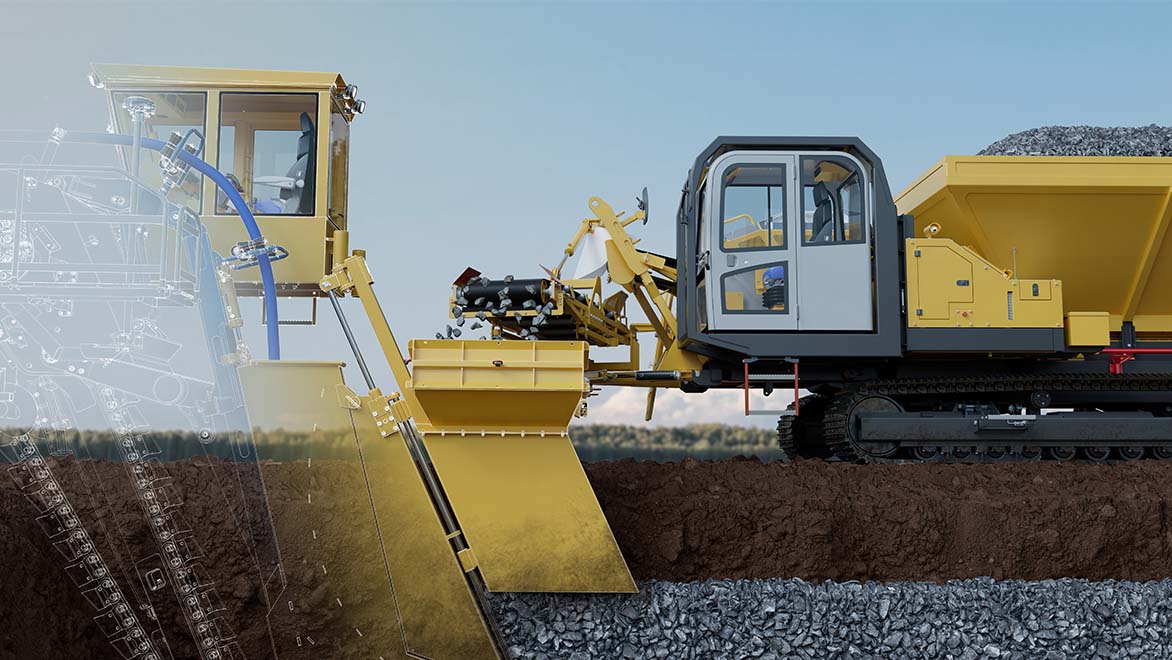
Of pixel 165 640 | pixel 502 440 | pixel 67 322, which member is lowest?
pixel 165 640

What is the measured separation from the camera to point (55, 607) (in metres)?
6.10

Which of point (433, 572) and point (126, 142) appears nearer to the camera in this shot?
point (126, 142)

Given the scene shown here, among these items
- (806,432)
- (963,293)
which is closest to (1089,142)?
(963,293)

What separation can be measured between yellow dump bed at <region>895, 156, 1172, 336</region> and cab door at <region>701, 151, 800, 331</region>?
1.56 meters

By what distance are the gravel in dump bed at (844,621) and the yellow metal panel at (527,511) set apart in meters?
0.25

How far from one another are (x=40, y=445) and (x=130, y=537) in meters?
0.86

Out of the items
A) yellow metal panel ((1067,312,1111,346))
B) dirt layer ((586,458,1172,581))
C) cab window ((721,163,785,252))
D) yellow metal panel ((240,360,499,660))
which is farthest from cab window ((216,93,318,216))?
yellow metal panel ((1067,312,1111,346))

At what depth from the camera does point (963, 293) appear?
8719mm

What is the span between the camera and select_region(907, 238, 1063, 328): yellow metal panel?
28.5 ft

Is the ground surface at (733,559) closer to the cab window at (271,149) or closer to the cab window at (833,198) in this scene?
the cab window at (833,198)

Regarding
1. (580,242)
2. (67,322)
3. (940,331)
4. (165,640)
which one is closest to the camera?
(67,322)

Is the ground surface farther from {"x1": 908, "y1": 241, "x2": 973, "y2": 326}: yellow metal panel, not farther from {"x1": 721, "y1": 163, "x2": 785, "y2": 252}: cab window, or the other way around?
{"x1": 721, "y1": 163, "x2": 785, "y2": 252}: cab window

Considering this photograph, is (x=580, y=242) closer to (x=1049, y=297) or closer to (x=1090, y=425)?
(x=1049, y=297)

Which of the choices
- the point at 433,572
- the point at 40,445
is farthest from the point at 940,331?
the point at 40,445
